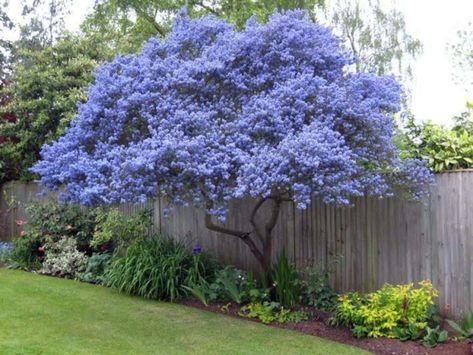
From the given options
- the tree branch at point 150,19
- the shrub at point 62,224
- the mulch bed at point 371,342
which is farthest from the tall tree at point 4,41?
the mulch bed at point 371,342

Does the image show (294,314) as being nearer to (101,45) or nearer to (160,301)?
(160,301)

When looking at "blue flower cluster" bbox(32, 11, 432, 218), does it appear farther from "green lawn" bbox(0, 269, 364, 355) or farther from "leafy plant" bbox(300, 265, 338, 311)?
"leafy plant" bbox(300, 265, 338, 311)

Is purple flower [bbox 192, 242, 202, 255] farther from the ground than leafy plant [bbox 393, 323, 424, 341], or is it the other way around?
purple flower [bbox 192, 242, 202, 255]

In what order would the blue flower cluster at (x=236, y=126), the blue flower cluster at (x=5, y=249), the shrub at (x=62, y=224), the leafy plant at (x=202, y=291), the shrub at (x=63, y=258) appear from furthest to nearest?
the blue flower cluster at (x=5, y=249) < the shrub at (x=62, y=224) < the shrub at (x=63, y=258) < the leafy plant at (x=202, y=291) < the blue flower cluster at (x=236, y=126)

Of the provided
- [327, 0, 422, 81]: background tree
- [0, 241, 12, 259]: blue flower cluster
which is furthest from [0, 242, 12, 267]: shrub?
[327, 0, 422, 81]: background tree

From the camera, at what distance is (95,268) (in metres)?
10.8

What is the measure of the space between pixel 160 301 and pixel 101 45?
26.7 feet

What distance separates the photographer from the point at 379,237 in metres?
7.75

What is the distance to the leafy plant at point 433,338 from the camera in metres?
6.46

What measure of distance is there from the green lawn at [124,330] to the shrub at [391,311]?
46 centimetres

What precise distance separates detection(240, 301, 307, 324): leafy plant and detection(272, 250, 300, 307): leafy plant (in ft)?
0.51

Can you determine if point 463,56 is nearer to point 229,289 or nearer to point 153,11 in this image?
point 153,11

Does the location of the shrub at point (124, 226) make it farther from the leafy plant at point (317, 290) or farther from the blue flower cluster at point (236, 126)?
the leafy plant at point (317, 290)

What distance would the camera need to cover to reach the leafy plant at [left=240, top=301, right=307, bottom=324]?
761cm
